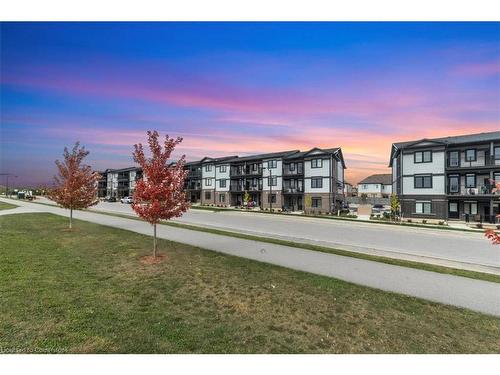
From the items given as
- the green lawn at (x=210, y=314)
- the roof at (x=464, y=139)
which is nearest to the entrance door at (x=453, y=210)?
the roof at (x=464, y=139)

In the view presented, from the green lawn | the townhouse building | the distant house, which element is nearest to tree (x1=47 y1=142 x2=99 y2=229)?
the green lawn

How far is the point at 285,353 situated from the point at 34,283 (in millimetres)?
7064

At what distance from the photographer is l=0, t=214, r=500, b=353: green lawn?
458cm

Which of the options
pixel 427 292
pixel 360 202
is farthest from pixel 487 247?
pixel 360 202

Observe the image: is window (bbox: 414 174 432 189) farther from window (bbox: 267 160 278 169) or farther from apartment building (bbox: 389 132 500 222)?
window (bbox: 267 160 278 169)

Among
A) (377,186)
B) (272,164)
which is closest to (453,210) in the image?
(272,164)

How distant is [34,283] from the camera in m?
6.92

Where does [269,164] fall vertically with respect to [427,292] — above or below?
above

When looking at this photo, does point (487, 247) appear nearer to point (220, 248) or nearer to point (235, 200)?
point (220, 248)

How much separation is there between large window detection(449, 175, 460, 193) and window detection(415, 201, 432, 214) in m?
2.84

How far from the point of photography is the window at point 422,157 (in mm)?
29814

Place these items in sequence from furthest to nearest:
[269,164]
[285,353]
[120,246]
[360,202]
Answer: [360,202], [269,164], [120,246], [285,353]

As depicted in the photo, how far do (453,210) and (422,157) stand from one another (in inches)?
275

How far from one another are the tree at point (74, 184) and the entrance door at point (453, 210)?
36.3 meters
